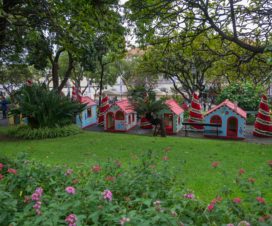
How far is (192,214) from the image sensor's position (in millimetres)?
2594

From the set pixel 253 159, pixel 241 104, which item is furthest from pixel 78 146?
pixel 241 104

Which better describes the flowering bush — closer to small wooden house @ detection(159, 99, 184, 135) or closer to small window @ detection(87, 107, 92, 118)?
small wooden house @ detection(159, 99, 184, 135)

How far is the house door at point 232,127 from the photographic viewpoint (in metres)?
13.5

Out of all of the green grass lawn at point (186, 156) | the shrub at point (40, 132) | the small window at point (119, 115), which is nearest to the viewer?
the green grass lawn at point (186, 156)

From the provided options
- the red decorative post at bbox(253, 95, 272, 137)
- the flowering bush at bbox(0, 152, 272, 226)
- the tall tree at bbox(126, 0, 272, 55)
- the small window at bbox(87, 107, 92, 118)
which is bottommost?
the flowering bush at bbox(0, 152, 272, 226)

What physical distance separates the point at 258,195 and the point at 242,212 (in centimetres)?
23

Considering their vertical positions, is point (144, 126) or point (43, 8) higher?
point (43, 8)

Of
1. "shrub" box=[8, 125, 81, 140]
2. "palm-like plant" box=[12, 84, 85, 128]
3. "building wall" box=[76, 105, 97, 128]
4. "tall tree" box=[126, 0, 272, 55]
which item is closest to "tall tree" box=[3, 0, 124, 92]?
"tall tree" box=[126, 0, 272, 55]

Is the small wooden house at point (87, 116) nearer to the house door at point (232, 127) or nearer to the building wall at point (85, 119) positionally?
the building wall at point (85, 119)

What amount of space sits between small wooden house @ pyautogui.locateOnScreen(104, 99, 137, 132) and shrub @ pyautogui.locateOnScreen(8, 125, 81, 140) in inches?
120

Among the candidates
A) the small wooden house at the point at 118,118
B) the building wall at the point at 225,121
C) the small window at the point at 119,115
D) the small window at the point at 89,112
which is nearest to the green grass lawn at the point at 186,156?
the building wall at the point at 225,121

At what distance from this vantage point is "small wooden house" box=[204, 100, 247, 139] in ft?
43.8

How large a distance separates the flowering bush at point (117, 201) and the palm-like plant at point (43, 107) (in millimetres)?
9316

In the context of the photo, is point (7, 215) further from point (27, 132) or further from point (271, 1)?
point (27, 132)
